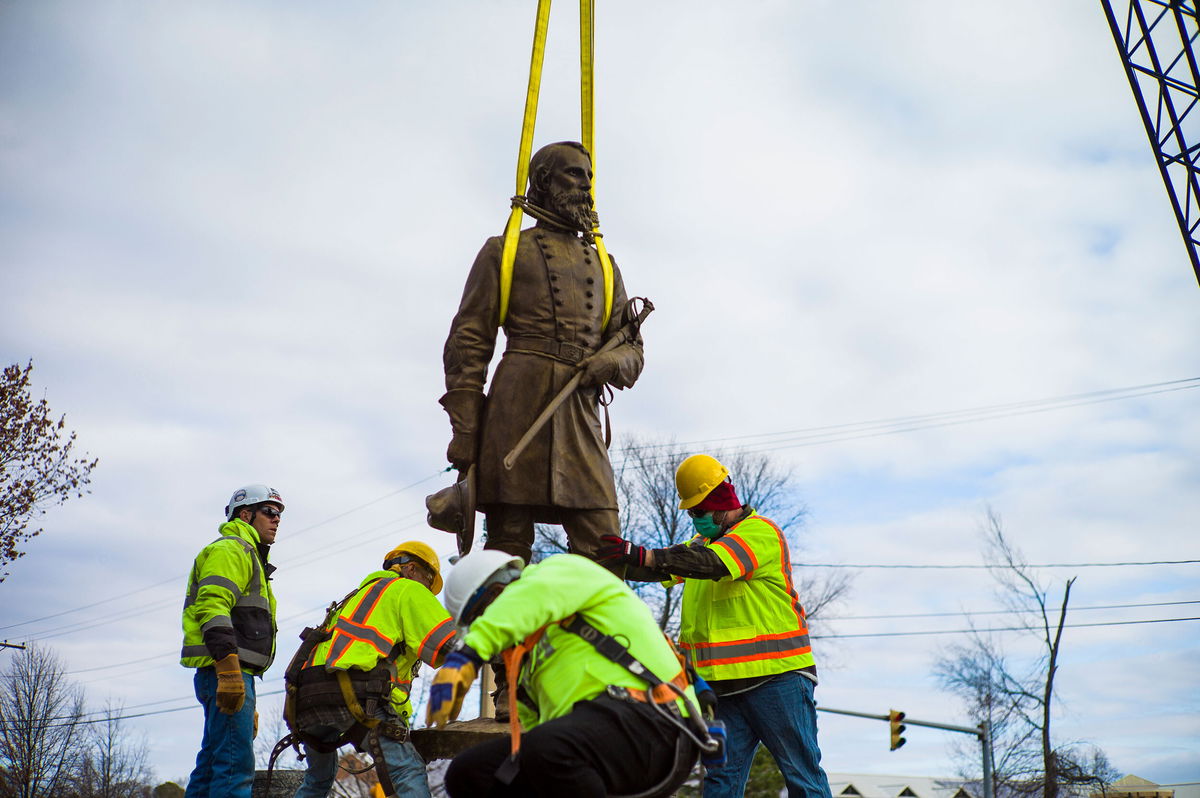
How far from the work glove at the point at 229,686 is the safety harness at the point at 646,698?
314 cm

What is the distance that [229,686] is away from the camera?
7035 mm

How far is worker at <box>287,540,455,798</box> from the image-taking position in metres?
6.46

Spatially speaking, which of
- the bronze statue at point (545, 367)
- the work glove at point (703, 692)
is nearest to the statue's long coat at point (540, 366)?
the bronze statue at point (545, 367)

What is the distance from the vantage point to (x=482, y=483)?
7.04 m

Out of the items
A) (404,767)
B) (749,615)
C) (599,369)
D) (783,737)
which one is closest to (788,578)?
(749,615)

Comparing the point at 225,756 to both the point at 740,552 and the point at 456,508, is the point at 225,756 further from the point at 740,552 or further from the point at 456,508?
the point at 740,552

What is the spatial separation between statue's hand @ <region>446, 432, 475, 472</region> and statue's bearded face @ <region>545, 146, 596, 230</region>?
152 cm

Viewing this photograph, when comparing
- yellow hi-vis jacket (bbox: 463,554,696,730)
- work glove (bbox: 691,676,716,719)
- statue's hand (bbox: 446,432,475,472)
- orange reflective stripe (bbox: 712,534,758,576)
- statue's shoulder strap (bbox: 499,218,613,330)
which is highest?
statue's shoulder strap (bbox: 499,218,613,330)

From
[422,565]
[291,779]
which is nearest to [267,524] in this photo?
[422,565]

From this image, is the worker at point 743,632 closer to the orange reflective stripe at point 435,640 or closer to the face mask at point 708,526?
the face mask at point 708,526

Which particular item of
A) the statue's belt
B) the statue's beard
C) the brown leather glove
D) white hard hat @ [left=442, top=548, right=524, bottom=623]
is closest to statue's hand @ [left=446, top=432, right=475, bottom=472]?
the brown leather glove

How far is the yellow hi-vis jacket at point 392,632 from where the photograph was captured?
653 centimetres

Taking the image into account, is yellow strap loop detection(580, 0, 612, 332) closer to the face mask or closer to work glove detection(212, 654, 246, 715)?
the face mask

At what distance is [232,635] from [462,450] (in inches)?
68.8
